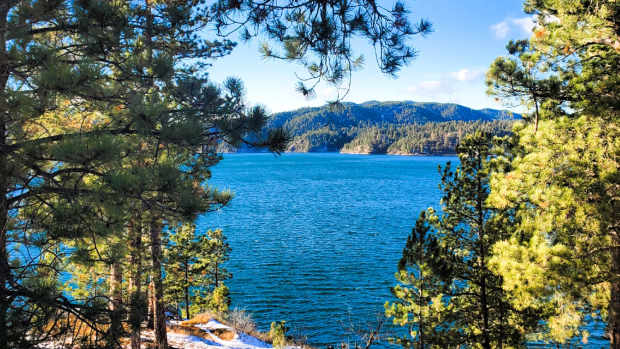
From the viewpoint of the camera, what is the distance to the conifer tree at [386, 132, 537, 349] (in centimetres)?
890

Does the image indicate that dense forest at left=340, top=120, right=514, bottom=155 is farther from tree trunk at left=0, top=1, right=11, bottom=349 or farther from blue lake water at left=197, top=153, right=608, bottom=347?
tree trunk at left=0, top=1, right=11, bottom=349

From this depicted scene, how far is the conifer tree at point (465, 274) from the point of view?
29.2 feet

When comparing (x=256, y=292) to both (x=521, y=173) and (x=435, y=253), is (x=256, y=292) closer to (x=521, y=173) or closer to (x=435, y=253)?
(x=435, y=253)

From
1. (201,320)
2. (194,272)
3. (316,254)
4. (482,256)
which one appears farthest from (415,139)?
(482,256)

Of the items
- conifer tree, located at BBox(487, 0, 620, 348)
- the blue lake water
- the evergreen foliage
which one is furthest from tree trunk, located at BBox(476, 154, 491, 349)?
the evergreen foliage

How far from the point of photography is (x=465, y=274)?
971cm

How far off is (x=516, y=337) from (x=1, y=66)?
11456mm

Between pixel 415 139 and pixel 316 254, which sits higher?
pixel 415 139

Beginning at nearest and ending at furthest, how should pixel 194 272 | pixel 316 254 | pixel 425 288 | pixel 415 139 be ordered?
1. pixel 425 288
2. pixel 194 272
3. pixel 316 254
4. pixel 415 139

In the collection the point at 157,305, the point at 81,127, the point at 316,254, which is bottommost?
the point at 316,254

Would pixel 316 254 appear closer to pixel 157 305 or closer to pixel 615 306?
pixel 157 305

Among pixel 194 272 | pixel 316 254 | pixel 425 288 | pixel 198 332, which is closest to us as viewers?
pixel 425 288

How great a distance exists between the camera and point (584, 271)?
5938mm

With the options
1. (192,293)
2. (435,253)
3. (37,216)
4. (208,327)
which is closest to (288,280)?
(192,293)
